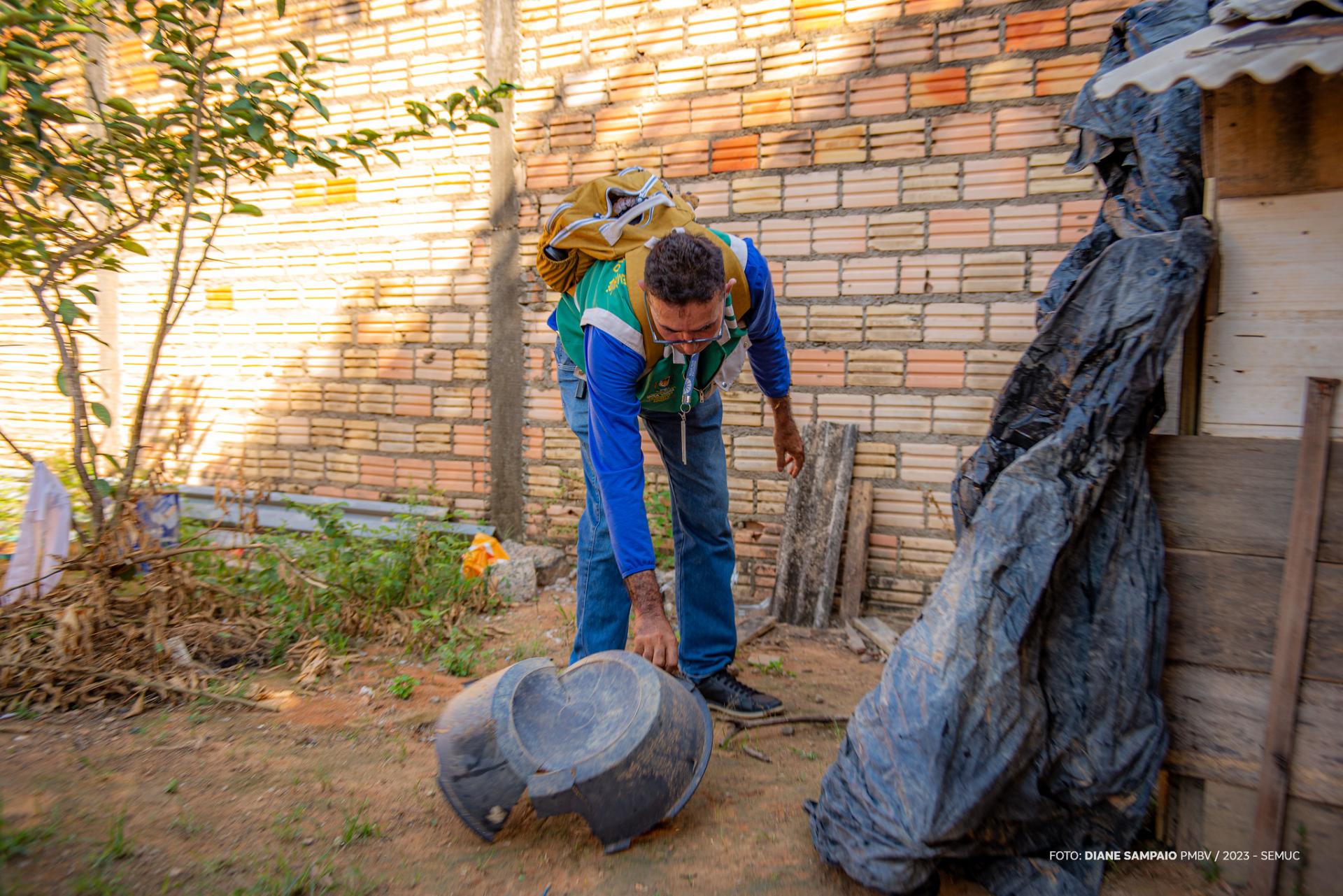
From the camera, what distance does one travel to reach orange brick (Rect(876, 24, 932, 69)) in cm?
366

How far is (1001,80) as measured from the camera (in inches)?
140

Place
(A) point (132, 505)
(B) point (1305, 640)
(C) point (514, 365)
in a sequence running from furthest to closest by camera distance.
Answer: (C) point (514, 365) < (A) point (132, 505) < (B) point (1305, 640)

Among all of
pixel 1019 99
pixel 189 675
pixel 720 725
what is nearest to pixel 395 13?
pixel 1019 99

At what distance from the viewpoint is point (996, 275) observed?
3.63 metres

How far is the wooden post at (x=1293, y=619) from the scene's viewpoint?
1.82m

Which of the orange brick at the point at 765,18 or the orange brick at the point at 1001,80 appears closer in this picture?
the orange brick at the point at 1001,80

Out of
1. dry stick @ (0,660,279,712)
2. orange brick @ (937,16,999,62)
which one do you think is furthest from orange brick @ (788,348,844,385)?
dry stick @ (0,660,279,712)

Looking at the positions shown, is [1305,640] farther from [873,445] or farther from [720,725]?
[873,445]

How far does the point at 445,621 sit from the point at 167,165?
2.32 metres

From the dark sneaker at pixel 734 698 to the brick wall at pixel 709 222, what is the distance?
119 centimetres

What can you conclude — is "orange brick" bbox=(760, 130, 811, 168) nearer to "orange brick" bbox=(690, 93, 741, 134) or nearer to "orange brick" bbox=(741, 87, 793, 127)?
"orange brick" bbox=(741, 87, 793, 127)

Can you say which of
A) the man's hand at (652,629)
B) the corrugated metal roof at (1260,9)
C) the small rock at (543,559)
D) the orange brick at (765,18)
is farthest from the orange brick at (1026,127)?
the small rock at (543,559)

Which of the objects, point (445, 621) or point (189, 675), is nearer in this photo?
point (189, 675)

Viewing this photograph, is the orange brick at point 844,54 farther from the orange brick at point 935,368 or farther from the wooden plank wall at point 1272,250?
the wooden plank wall at point 1272,250
